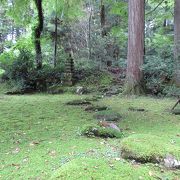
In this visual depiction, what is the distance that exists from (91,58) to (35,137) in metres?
8.94

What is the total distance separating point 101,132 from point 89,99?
14.8ft

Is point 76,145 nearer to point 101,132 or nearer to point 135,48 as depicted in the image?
point 101,132

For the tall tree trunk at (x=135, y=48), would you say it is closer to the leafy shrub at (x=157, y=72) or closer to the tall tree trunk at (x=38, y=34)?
the leafy shrub at (x=157, y=72)

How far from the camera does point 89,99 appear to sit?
9.23 meters

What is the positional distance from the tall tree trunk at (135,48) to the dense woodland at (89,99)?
3cm

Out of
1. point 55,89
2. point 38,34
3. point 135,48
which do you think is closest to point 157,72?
point 135,48

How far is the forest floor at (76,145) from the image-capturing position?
3100mm

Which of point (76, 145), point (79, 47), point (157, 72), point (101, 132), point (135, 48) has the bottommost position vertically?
point (76, 145)

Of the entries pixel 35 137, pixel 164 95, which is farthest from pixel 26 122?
pixel 164 95

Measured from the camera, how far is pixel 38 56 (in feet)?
A: 42.0

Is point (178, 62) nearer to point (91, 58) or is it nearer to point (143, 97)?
point (143, 97)

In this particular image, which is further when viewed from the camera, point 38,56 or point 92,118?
point 38,56

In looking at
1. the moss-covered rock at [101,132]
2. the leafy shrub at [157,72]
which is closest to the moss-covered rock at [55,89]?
the leafy shrub at [157,72]

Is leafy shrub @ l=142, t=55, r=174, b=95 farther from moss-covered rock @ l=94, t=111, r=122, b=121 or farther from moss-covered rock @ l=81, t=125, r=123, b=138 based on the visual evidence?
moss-covered rock @ l=81, t=125, r=123, b=138
